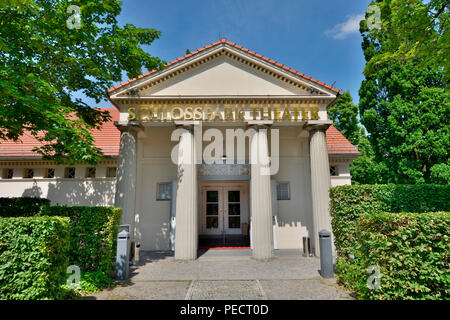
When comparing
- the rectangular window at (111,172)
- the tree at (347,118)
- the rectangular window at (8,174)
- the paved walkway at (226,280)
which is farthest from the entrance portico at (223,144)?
the tree at (347,118)

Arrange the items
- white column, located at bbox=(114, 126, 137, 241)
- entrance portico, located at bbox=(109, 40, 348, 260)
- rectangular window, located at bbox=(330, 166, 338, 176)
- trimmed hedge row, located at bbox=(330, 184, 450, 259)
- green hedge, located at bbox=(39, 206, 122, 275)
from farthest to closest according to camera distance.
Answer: rectangular window, located at bbox=(330, 166, 338, 176) → entrance portico, located at bbox=(109, 40, 348, 260) → white column, located at bbox=(114, 126, 137, 241) → trimmed hedge row, located at bbox=(330, 184, 450, 259) → green hedge, located at bbox=(39, 206, 122, 275)

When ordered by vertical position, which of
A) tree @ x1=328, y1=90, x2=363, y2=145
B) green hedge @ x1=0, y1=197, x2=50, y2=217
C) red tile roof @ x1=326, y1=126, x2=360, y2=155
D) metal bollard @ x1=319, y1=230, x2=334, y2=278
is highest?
tree @ x1=328, y1=90, x2=363, y2=145

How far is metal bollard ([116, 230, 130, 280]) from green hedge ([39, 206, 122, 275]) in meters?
0.22

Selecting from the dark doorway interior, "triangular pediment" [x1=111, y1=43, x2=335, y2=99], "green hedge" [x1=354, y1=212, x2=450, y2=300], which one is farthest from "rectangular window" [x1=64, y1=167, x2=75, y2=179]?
"green hedge" [x1=354, y1=212, x2=450, y2=300]

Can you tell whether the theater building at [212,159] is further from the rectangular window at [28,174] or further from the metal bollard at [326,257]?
the metal bollard at [326,257]

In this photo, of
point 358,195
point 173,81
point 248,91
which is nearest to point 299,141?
point 248,91

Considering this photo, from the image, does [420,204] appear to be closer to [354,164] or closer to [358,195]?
[358,195]

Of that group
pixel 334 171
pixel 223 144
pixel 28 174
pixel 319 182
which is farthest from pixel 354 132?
pixel 28 174

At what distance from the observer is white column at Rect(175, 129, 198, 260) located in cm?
851

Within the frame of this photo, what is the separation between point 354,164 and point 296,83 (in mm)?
11937

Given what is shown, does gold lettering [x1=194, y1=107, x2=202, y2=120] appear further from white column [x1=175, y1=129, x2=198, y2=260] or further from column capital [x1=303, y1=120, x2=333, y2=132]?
column capital [x1=303, y1=120, x2=333, y2=132]

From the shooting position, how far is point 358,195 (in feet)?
21.2

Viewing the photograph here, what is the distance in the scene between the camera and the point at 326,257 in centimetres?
642

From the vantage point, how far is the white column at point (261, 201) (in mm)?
8523
